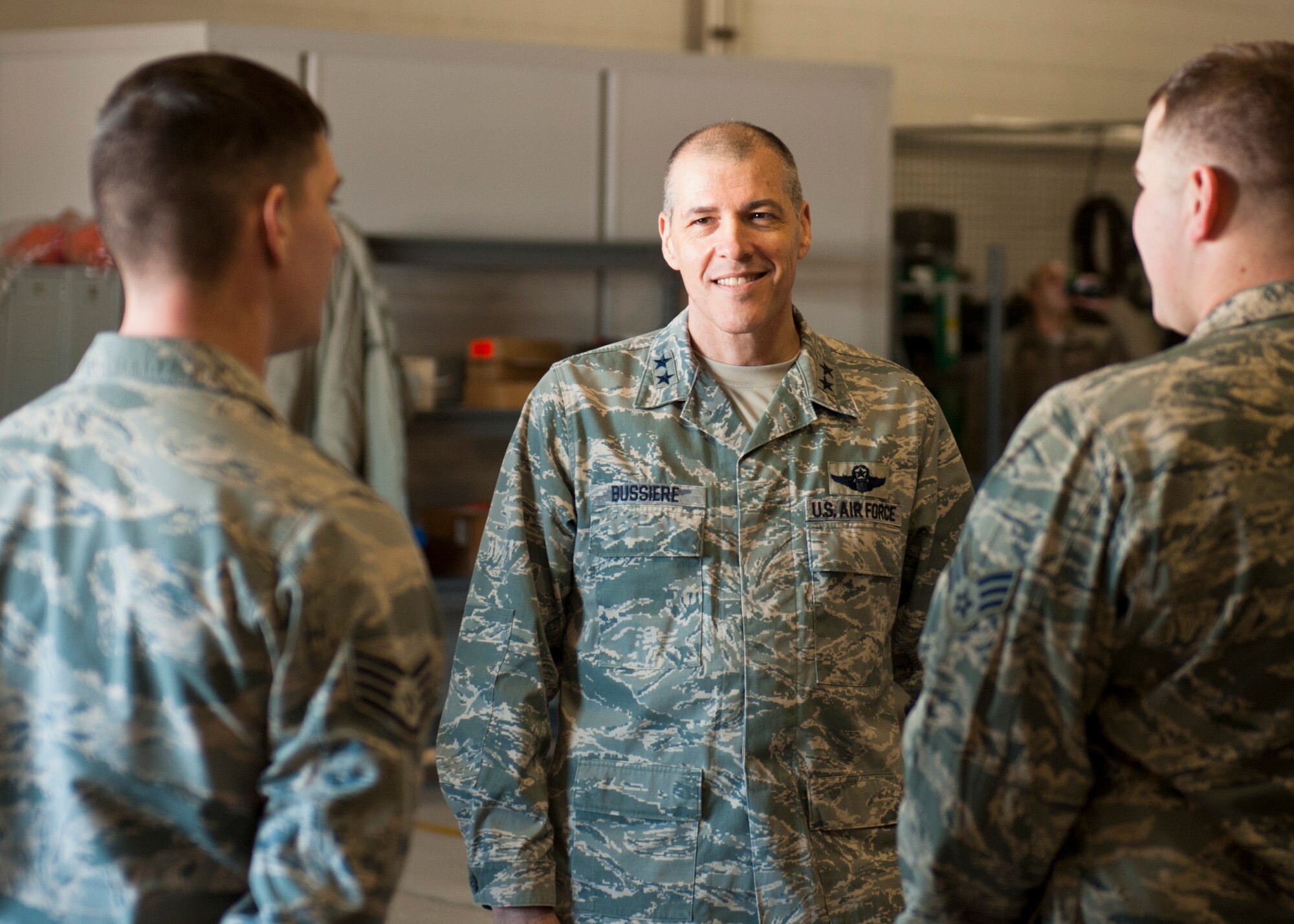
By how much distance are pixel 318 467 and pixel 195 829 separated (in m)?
0.32

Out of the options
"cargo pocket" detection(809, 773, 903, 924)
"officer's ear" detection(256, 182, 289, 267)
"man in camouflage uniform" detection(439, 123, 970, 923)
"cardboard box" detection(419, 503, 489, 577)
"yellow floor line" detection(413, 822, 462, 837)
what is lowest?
"yellow floor line" detection(413, 822, 462, 837)

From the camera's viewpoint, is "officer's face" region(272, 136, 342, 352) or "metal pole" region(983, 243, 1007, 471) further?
"metal pole" region(983, 243, 1007, 471)

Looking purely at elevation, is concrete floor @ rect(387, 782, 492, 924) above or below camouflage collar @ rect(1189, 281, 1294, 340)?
below

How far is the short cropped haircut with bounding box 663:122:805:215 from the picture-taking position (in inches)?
76.6

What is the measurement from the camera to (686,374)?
6.35 feet

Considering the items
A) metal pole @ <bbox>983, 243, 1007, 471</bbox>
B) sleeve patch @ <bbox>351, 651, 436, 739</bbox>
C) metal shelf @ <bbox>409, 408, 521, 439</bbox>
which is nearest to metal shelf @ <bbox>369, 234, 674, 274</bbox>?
metal shelf @ <bbox>409, 408, 521, 439</bbox>

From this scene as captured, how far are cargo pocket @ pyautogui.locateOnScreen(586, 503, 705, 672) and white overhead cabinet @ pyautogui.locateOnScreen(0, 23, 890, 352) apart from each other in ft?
10.3

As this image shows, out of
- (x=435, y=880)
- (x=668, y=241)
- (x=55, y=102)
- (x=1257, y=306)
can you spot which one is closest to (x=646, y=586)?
(x=668, y=241)

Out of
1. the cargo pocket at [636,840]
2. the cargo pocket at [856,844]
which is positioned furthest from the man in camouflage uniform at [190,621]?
the cargo pocket at [856,844]

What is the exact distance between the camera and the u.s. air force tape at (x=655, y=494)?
185 cm

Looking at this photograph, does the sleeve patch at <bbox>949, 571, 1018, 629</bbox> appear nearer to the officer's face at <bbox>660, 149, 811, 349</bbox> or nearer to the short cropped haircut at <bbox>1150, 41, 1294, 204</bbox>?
the short cropped haircut at <bbox>1150, 41, 1294, 204</bbox>

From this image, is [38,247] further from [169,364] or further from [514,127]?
[169,364]

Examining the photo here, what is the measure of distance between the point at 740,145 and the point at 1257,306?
0.93 m

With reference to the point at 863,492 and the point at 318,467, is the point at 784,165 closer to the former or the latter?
the point at 863,492
